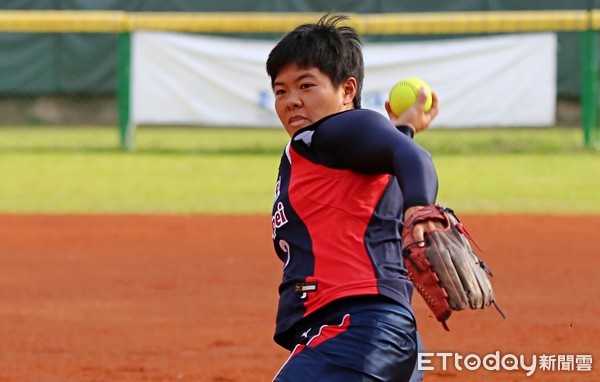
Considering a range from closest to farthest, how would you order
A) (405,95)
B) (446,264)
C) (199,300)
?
(446,264) → (405,95) → (199,300)

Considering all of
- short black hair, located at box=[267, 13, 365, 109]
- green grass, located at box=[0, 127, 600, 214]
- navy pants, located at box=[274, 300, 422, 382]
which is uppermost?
short black hair, located at box=[267, 13, 365, 109]

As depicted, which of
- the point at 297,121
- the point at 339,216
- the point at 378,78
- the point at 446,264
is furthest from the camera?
the point at 378,78

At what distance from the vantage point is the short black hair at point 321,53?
2.79 m

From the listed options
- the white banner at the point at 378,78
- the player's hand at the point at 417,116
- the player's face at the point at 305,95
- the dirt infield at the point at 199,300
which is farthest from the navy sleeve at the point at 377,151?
the white banner at the point at 378,78

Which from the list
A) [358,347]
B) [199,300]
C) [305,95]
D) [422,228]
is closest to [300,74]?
[305,95]

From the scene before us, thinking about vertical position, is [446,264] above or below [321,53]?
below

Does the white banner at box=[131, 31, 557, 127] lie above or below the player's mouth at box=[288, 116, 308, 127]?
below

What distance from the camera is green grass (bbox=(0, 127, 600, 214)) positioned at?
398 inches

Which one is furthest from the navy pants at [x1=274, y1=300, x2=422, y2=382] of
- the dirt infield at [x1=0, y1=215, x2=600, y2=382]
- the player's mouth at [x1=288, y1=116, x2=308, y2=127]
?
the dirt infield at [x1=0, y1=215, x2=600, y2=382]

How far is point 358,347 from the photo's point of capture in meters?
2.60

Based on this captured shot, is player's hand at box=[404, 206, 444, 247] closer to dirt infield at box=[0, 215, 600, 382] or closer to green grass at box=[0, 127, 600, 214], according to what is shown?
dirt infield at box=[0, 215, 600, 382]

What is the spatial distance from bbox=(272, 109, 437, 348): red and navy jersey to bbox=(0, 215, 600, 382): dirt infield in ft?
6.24

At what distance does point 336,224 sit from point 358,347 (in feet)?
1.01

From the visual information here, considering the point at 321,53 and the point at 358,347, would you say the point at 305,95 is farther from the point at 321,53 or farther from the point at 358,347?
the point at 358,347
